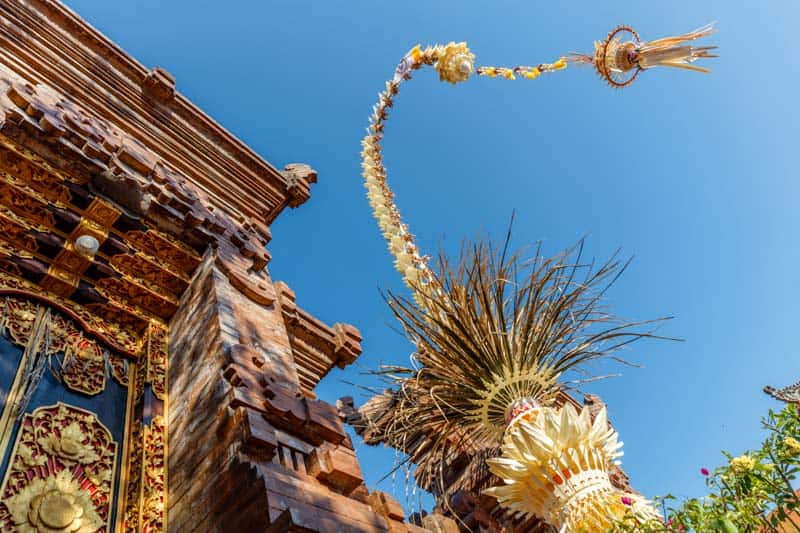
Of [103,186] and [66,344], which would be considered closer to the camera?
[66,344]

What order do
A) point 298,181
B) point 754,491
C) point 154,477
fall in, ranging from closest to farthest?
point 754,491
point 154,477
point 298,181

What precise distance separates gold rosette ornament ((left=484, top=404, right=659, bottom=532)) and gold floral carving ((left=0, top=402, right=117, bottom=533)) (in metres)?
2.71

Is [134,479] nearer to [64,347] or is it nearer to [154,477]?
[154,477]

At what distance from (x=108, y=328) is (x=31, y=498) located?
1929 mm

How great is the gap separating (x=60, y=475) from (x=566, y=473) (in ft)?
10.9

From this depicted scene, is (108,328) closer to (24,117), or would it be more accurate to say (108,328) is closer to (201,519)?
(24,117)

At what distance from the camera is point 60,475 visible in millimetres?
4281

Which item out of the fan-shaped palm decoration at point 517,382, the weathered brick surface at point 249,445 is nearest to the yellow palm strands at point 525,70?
the fan-shaped palm decoration at point 517,382

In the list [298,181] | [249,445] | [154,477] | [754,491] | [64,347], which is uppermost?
[298,181]

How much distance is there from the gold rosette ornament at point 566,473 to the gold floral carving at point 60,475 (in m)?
2.71

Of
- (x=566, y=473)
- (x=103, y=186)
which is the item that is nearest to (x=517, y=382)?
(x=566, y=473)

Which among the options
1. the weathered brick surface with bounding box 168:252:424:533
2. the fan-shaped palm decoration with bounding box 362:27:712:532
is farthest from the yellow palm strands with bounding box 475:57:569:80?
the weathered brick surface with bounding box 168:252:424:533

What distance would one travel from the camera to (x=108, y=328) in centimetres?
568

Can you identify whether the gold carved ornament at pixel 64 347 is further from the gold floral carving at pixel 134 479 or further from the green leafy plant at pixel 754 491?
the green leafy plant at pixel 754 491
